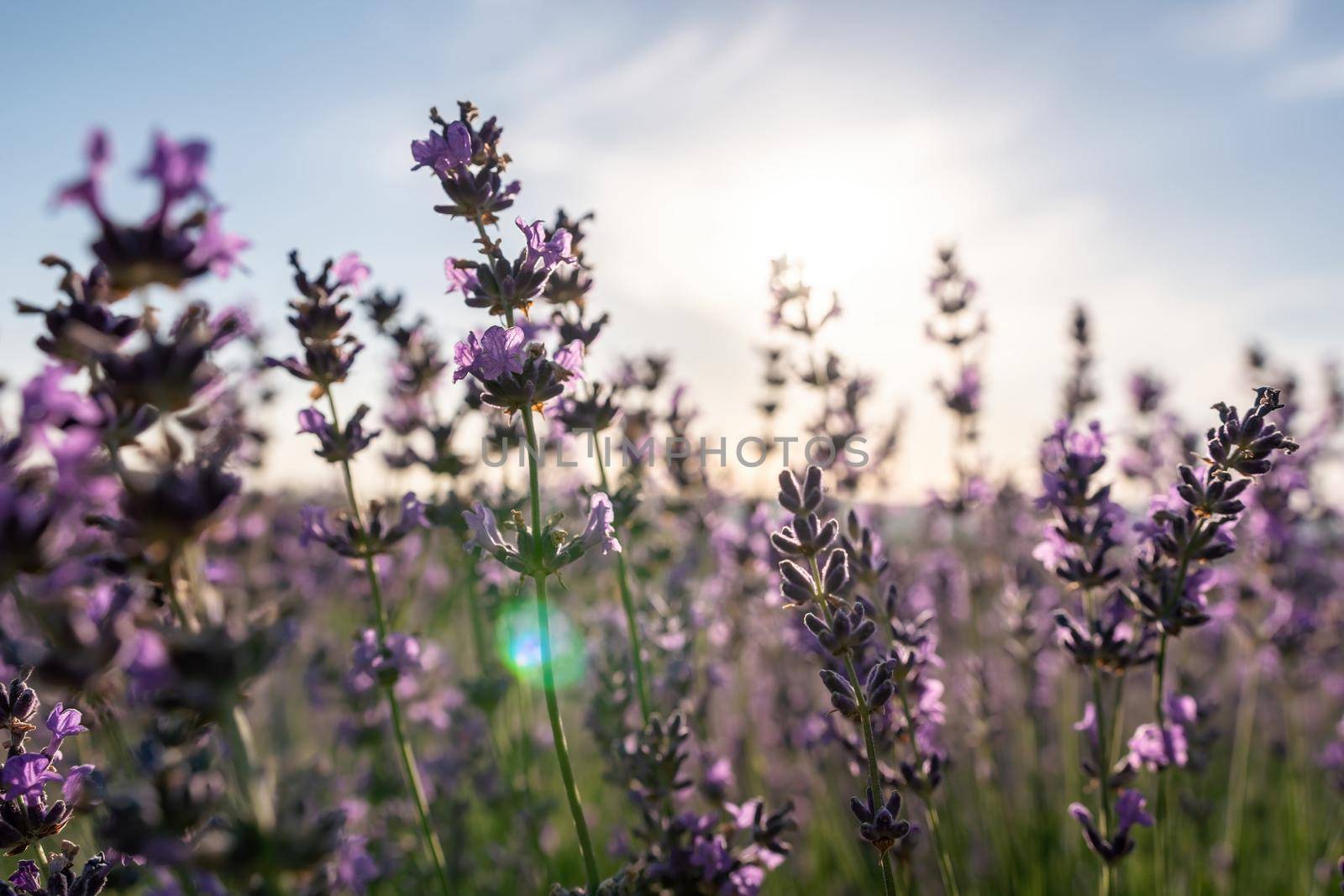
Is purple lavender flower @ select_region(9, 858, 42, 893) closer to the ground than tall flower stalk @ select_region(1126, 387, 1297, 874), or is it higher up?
closer to the ground

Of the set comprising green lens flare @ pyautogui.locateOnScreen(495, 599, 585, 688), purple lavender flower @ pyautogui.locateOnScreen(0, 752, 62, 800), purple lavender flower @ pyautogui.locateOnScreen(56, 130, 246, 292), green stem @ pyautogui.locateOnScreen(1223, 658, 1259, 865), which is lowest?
green stem @ pyautogui.locateOnScreen(1223, 658, 1259, 865)

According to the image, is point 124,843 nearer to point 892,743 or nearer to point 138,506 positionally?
point 138,506

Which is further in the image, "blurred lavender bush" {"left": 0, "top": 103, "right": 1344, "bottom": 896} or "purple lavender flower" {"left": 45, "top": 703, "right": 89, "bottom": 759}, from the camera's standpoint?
"purple lavender flower" {"left": 45, "top": 703, "right": 89, "bottom": 759}

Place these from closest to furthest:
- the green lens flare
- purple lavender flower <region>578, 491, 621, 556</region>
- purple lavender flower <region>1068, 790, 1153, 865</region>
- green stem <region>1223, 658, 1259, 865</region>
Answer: purple lavender flower <region>578, 491, 621, 556</region>
purple lavender flower <region>1068, 790, 1153, 865</region>
green stem <region>1223, 658, 1259, 865</region>
the green lens flare

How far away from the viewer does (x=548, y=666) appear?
80.5 inches

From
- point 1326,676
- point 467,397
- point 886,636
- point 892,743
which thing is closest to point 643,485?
point 467,397

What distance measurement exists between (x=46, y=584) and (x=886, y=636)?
274 cm

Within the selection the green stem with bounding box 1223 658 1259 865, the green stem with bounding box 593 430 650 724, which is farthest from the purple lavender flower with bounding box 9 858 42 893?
the green stem with bounding box 1223 658 1259 865

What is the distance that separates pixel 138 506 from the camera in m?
1.28

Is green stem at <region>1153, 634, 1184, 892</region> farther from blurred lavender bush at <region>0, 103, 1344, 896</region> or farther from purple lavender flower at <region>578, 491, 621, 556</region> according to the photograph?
purple lavender flower at <region>578, 491, 621, 556</region>

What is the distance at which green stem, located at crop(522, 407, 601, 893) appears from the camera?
2.00 meters

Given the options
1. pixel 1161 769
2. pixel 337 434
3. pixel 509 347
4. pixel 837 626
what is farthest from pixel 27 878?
pixel 1161 769

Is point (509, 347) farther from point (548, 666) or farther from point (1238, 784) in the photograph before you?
point (1238, 784)

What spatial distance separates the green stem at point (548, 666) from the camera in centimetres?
200
